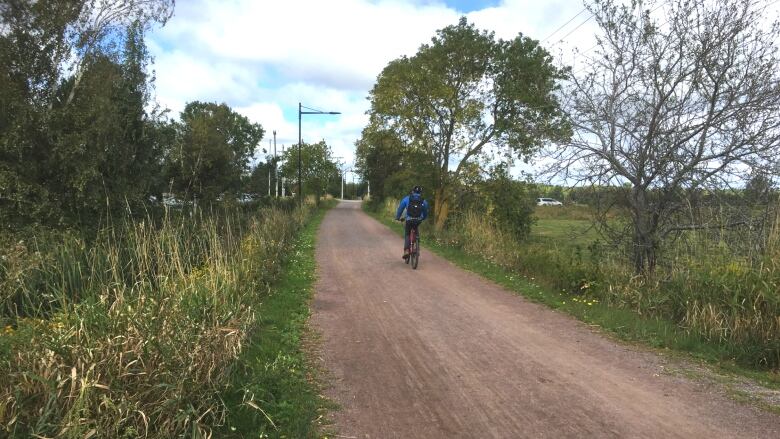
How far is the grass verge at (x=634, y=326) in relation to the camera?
5277mm

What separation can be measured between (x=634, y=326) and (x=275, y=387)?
14.9ft

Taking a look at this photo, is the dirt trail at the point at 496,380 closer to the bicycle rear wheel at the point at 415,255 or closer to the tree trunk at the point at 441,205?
the bicycle rear wheel at the point at 415,255

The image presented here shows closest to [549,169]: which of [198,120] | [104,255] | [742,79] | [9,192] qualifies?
[742,79]

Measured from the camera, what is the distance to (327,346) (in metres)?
5.84

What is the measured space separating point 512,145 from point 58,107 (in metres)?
14.5

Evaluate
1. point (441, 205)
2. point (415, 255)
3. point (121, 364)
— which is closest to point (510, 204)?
point (441, 205)

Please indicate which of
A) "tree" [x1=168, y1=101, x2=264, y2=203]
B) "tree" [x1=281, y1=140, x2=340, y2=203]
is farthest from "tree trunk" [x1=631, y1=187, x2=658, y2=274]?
"tree" [x1=281, y1=140, x2=340, y2=203]

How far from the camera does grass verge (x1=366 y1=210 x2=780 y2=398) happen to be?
17.3ft

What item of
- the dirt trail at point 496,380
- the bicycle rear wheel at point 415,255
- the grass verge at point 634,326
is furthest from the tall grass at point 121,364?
the bicycle rear wheel at point 415,255

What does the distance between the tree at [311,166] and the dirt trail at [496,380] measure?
4605cm

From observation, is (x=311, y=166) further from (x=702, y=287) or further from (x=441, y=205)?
(x=702, y=287)

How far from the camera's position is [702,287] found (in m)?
6.59

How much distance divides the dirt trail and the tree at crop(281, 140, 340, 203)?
46.0 meters

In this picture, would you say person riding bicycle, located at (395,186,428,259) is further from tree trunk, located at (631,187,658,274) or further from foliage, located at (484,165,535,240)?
foliage, located at (484,165,535,240)
